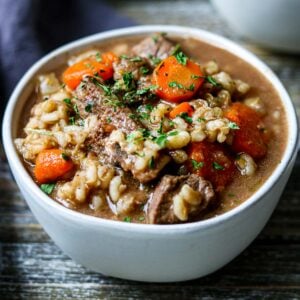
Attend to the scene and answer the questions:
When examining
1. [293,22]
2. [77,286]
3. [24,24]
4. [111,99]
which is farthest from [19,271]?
[293,22]

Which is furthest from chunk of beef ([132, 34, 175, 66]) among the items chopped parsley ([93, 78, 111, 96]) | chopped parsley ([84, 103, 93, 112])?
chopped parsley ([84, 103, 93, 112])

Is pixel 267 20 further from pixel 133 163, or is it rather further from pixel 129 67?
pixel 133 163

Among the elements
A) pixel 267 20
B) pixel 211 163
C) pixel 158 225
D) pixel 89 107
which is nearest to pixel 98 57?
pixel 89 107

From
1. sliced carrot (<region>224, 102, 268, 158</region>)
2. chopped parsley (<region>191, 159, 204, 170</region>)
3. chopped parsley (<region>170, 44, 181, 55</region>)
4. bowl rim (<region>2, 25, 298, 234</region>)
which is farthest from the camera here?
chopped parsley (<region>170, 44, 181, 55</region>)

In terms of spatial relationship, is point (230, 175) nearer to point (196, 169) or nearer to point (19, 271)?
point (196, 169)

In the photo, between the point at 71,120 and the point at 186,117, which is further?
the point at 71,120

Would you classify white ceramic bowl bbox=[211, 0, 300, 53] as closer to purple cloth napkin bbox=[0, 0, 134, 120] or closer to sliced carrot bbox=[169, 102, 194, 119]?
purple cloth napkin bbox=[0, 0, 134, 120]

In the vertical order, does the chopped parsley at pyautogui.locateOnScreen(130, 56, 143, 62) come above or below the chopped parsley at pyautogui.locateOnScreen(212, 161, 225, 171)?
above
